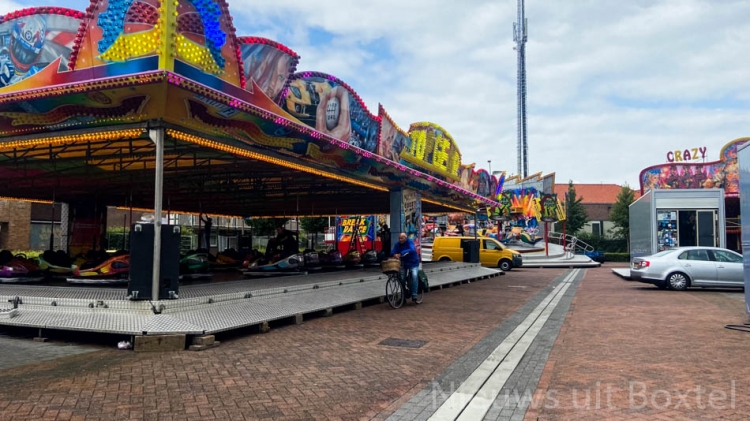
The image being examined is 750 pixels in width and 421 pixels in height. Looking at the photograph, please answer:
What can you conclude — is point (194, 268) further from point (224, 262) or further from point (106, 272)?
point (224, 262)

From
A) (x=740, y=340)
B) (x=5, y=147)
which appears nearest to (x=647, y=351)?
(x=740, y=340)

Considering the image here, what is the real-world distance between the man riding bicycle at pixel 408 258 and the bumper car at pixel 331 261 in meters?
7.35

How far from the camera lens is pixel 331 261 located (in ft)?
63.4

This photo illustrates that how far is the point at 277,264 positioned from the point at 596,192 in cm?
6979

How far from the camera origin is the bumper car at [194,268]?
13234mm

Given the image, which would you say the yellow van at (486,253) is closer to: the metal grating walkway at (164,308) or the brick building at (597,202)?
Answer: the metal grating walkway at (164,308)

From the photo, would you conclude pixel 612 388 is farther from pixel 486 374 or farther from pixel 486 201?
pixel 486 201

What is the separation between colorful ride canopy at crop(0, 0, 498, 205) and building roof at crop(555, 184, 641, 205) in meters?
68.9

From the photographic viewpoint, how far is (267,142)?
9.86 m

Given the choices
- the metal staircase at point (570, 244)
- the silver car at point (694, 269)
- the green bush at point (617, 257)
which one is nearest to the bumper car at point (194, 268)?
the silver car at point (694, 269)

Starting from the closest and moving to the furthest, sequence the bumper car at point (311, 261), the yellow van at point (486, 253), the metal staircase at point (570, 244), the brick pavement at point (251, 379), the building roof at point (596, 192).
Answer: the brick pavement at point (251, 379) < the bumper car at point (311, 261) < the yellow van at point (486, 253) < the metal staircase at point (570, 244) < the building roof at point (596, 192)

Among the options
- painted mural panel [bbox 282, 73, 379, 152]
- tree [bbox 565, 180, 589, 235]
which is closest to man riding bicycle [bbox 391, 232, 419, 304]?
painted mural panel [bbox 282, 73, 379, 152]

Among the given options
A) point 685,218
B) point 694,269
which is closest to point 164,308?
point 694,269

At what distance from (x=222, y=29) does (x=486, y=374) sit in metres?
6.18
